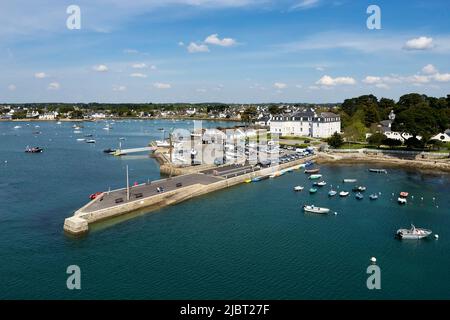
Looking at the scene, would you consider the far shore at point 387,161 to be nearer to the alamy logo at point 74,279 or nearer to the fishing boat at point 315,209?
the fishing boat at point 315,209

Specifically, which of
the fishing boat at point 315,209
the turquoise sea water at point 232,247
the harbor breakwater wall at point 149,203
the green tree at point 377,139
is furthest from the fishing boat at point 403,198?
the green tree at point 377,139

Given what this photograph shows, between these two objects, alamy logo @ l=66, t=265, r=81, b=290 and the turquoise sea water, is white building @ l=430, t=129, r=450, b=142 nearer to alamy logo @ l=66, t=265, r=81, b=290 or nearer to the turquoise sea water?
the turquoise sea water

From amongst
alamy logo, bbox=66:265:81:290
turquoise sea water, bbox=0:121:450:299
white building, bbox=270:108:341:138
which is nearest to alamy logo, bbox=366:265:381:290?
turquoise sea water, bbox=0:121:450:299

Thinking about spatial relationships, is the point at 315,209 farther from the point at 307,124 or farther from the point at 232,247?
the point at 307,124

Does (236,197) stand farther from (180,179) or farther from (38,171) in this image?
(38,171)

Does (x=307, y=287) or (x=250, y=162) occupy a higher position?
(x=250, y=162)
